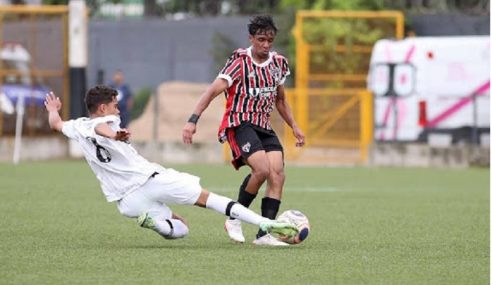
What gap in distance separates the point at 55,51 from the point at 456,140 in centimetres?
914

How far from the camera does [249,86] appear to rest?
1184 centimetres

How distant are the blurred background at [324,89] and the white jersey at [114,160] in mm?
17509

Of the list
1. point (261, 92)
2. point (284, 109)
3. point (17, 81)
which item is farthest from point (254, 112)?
point (17, 81)

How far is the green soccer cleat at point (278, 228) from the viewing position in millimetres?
10852

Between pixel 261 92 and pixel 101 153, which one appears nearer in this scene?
pixel 101 153

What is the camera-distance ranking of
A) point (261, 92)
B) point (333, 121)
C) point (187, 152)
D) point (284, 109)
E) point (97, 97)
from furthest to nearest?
point (187, 152) → point (333, 121) → point (284, 109) → point (261, 92) → point (97, 97)

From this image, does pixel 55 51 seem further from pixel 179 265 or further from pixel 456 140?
pixel 179 265

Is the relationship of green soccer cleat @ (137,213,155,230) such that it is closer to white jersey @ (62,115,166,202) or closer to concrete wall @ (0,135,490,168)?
white jersey @ (62,115,166,202)

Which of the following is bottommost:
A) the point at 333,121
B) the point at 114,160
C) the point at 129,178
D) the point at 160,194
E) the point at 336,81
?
the point at 333,121

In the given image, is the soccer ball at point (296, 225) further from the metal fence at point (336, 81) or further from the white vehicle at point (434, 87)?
the metal fence at point (336, 81)

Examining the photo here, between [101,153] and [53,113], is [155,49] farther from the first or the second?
[101,153]

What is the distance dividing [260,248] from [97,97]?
5.71ft

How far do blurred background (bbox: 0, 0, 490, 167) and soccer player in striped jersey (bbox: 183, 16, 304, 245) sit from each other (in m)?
16.5

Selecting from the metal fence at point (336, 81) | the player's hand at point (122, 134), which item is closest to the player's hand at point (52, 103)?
the player's hand at point (122, 134)
